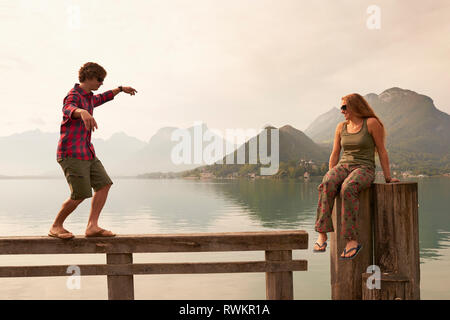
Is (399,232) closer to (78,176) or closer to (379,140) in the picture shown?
(379,140)

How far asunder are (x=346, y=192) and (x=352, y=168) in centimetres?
42

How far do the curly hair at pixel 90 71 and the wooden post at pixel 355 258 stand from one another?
3.44 m

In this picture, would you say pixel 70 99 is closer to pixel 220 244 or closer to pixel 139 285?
pixel 220 244

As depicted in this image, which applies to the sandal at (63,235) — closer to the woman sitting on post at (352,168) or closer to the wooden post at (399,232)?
the woman sitting on post at (352,168)

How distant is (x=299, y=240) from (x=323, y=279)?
3362 centimetres

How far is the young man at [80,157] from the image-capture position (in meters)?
4.99

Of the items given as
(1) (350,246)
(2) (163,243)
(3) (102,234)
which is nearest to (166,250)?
(2) (163,243)

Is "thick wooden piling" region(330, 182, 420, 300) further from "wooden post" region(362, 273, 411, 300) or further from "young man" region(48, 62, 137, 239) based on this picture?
"young man" region(48, 62, 137, 239)

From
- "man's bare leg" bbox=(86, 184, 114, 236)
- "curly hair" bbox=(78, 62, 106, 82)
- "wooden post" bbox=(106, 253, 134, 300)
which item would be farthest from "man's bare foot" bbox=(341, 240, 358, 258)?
"curly hair" bbox=(78, 62, 106, 82)

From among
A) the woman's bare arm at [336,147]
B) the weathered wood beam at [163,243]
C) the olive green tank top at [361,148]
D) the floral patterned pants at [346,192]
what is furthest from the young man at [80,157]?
the olive green tank top at [361,148]

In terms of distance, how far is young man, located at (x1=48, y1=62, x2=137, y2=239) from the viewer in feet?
16.4

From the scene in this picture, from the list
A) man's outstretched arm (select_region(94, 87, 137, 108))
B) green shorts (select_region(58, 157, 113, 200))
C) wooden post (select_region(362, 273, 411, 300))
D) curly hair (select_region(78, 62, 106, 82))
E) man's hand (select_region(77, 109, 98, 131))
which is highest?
curly hair (select_region(78, 62, 106, 82))
